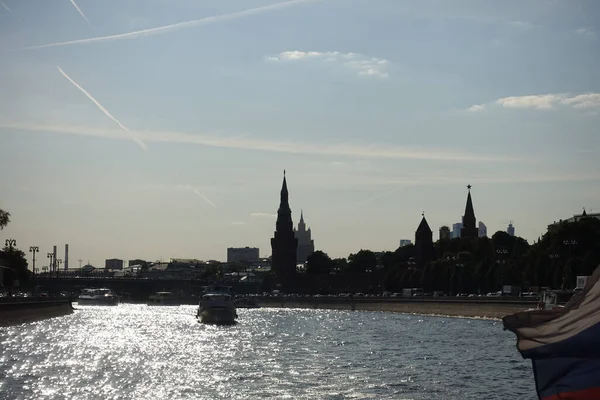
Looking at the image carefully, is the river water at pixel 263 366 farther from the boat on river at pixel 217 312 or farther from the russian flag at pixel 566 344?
the russian flag at pixel 566 344

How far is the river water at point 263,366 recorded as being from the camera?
1721 inches

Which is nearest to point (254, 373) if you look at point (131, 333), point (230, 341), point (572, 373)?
point (230, 341)

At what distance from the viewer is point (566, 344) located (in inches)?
419

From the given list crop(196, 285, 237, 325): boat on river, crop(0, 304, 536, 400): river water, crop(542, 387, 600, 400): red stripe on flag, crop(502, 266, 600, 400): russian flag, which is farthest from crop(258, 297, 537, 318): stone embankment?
crop(542, 387, 600, 400): red stripe on flag

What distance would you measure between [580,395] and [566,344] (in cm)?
58

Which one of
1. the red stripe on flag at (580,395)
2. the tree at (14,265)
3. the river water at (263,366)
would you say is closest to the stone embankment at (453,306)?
the river water at (263,366)

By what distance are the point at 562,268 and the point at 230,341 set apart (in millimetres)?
74752

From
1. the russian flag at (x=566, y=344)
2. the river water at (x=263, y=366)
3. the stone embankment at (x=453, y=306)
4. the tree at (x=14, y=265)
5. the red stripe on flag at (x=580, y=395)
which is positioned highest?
the tree at (x=14, y=265)

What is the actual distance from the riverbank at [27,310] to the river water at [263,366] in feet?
29.5

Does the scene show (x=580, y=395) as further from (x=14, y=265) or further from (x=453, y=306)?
(x=14, y=265)

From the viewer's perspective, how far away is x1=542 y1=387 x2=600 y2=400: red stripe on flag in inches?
417

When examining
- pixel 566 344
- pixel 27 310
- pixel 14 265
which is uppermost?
pixel 14 265

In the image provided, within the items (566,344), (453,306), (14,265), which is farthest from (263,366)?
(14,265)

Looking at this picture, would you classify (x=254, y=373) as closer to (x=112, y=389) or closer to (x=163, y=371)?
(x=163, y=371)
